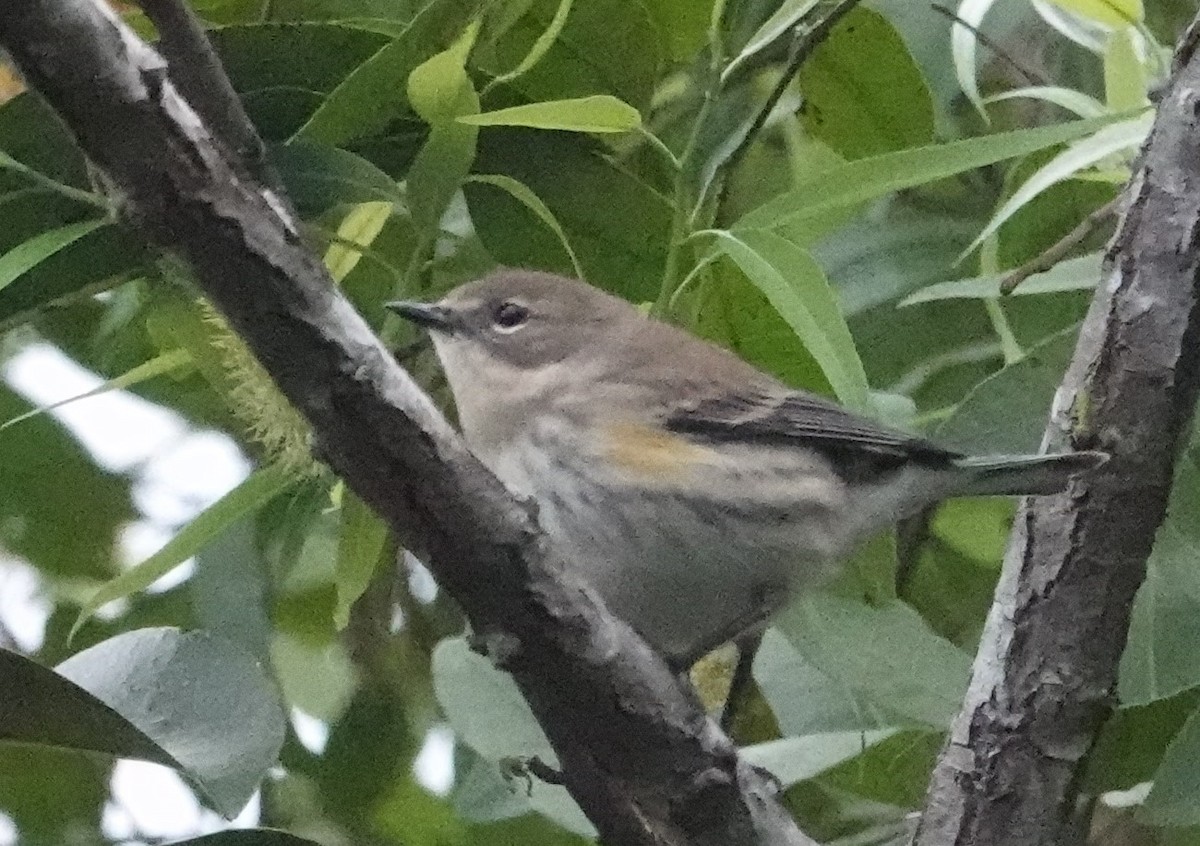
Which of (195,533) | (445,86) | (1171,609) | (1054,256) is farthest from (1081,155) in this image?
(195,533)

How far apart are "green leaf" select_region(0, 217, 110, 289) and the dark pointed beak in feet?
0.86

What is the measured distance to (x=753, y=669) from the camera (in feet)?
4.76

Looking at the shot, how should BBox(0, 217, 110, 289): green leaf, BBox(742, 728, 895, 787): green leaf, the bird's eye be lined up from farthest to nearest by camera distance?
the bird's eye
BBox(742, 728, 895, 787): green leaf
BBox(0, 217, 110, 289): green leaf

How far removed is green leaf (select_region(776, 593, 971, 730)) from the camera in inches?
50.8

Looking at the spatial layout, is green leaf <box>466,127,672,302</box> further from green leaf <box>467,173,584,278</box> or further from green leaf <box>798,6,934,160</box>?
green leaf <box>798,6,934,160</box>

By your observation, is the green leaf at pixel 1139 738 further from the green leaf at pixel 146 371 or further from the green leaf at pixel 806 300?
the green leaf at pixel 146 371

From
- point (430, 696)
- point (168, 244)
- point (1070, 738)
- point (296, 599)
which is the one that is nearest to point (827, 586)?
point (1070, 738)

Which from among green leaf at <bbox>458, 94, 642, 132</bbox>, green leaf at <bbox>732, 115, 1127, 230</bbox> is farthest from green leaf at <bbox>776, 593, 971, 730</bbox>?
green leaf at <bbox>458, 94, 642, 132</bbox>

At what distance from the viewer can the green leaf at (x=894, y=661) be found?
1.29 metres

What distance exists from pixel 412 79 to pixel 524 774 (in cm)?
52

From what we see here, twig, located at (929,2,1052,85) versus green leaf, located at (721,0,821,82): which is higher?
green leaf, located at (721,0,821,82)

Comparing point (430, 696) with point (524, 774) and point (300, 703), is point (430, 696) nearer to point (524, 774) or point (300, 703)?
point (300, 703)

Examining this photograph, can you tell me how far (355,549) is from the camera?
132 centimetres

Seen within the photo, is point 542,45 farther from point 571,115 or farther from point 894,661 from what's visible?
point 894,661
